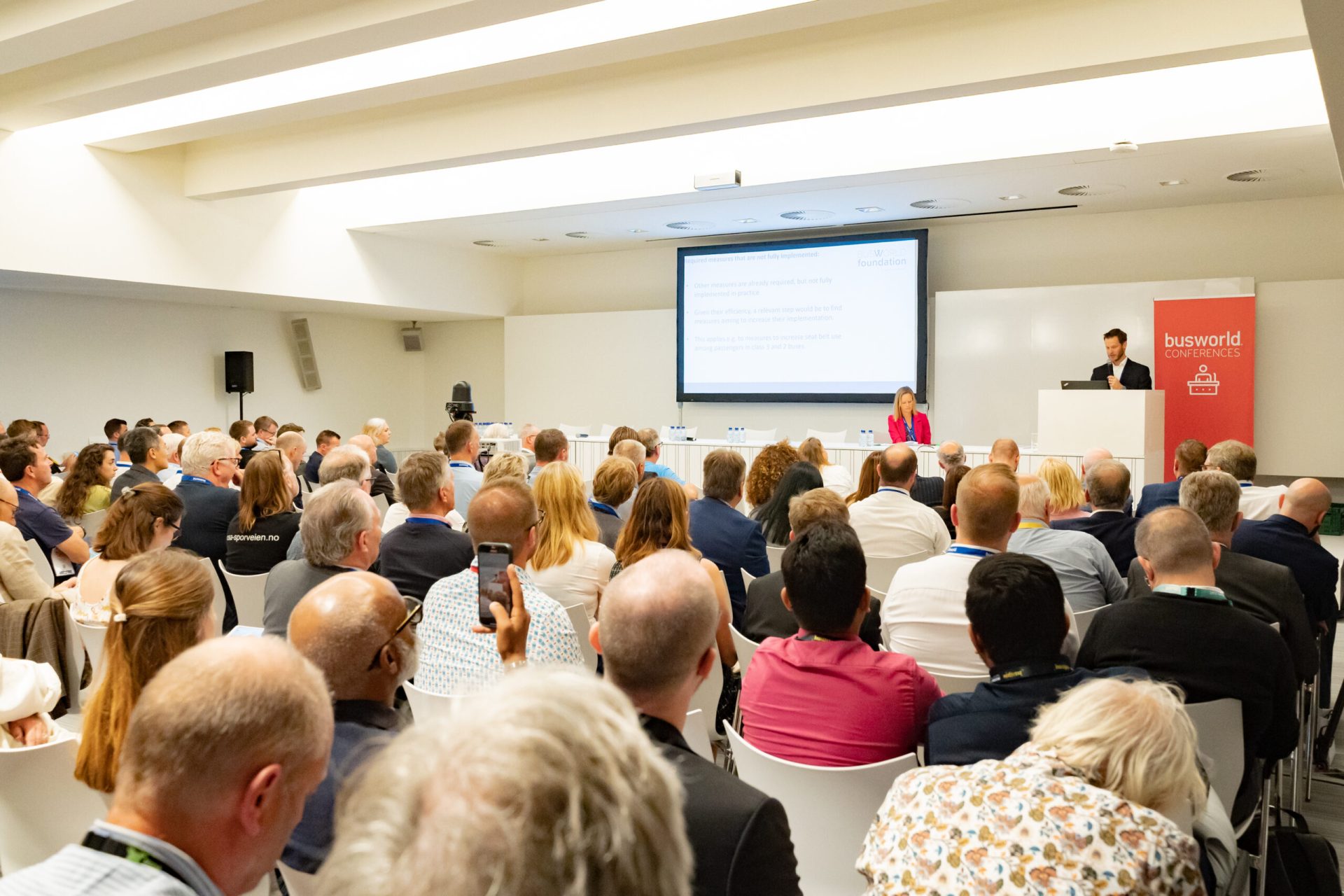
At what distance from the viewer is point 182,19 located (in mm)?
5648

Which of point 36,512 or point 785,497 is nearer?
point 36,512

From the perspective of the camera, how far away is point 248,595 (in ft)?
14.7

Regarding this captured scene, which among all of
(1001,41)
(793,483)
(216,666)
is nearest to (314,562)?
(216,666)

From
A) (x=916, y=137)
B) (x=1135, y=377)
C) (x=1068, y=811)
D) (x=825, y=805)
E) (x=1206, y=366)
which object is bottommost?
(x=825, y=805)

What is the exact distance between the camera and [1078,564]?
155 inches

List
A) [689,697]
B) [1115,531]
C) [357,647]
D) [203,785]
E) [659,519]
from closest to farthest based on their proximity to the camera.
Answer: [203,785], [689,697], [357,647], [659,519], [1115,531]

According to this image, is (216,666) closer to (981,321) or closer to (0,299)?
(981,321)

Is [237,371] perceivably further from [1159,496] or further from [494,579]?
[494,579]

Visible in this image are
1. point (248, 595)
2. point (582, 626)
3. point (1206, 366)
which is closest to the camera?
point (582, 626)

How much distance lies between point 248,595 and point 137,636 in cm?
247

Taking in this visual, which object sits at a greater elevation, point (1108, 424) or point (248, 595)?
point (1108, 424)

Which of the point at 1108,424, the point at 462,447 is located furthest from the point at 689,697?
the point at 1108,424

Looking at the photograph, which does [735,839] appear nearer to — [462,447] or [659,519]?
[659,519]

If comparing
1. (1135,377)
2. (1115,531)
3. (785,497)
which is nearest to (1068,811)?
(1115,531)
